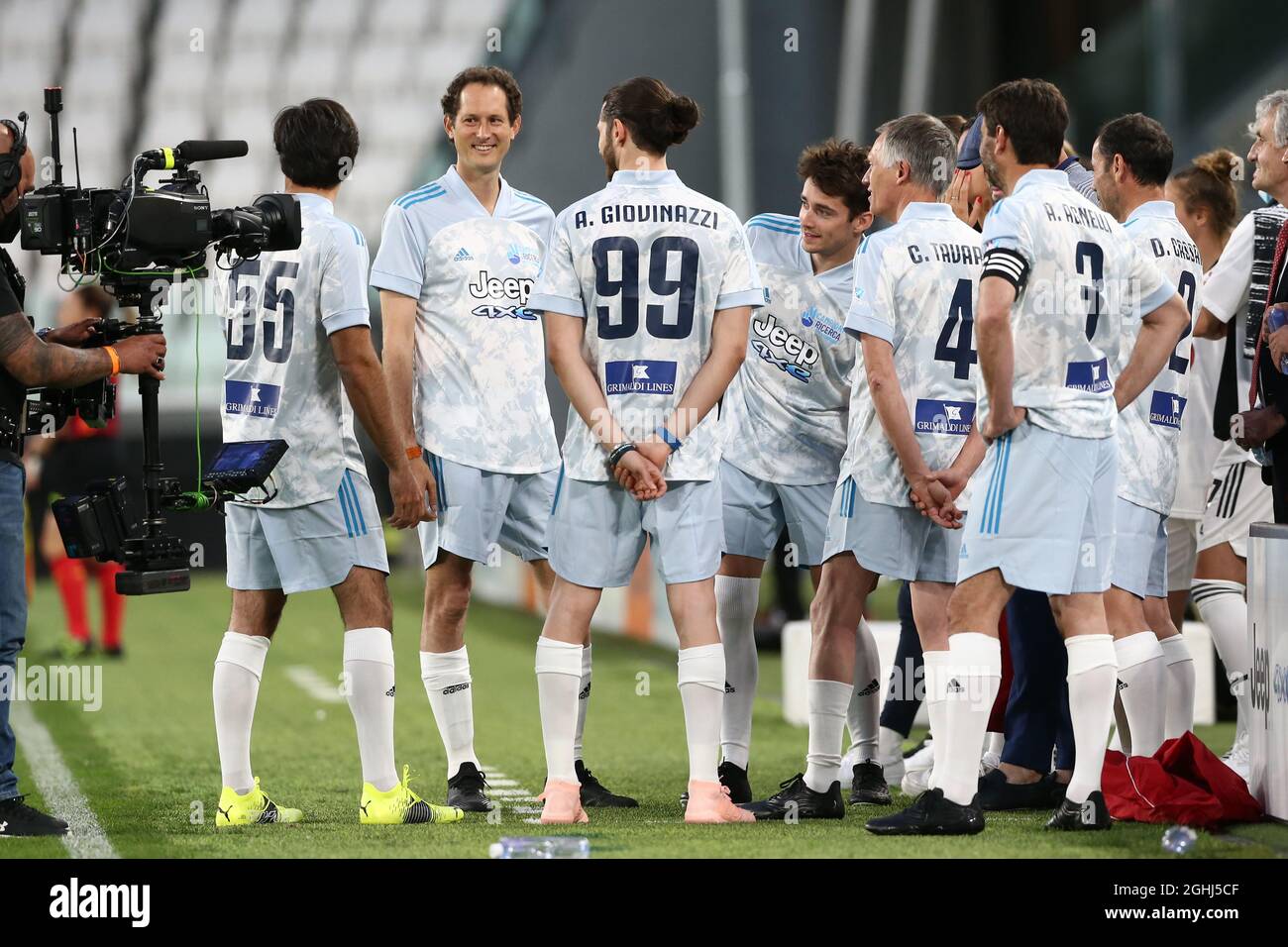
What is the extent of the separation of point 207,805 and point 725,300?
7.52ft

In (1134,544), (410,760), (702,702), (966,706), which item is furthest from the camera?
(410,760)

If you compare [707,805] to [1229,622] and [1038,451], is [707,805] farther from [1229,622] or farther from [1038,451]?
[1229,622]

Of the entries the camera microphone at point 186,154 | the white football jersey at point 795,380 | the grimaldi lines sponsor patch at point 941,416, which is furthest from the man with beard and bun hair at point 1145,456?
the camera microphone at point 186,154

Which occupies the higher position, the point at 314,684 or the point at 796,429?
the point at 796,429

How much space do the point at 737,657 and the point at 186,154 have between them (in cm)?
223

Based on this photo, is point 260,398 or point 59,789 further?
point 59,789

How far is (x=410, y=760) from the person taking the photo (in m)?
6.52

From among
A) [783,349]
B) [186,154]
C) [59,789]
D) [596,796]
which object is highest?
[186,154]

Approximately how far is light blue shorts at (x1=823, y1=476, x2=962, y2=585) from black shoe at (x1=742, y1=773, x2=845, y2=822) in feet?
2.11

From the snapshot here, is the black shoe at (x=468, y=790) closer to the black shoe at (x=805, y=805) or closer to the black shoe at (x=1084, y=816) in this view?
the black shoe at (x=805, y=805)

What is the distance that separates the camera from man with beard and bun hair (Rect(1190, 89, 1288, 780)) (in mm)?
5113

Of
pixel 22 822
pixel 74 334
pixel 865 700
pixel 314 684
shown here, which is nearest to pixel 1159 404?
pixel 865 700

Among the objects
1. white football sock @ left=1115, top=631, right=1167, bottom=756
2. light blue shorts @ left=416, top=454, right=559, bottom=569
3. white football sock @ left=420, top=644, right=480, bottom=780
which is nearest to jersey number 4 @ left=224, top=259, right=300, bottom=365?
light blue shorts @ left=416, top=454, right=559, bottom=569
